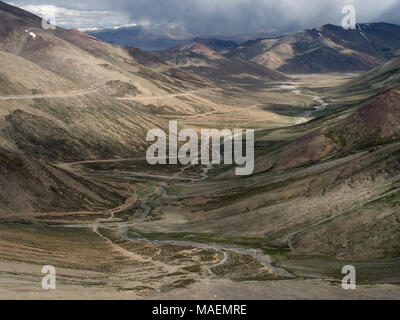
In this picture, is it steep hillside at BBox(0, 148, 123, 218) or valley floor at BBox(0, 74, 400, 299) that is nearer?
valley floor at BBox(0, 74, 400, 299)

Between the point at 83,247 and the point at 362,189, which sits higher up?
the point at 362,189

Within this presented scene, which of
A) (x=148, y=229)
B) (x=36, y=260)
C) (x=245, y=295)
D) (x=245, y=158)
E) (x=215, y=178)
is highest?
(x=245, y=158)

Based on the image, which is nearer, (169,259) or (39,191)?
(169,259)

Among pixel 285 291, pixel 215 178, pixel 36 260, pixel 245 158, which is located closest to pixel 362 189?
pixel 285 291

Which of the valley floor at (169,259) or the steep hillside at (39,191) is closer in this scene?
the valley floor at (169,259)

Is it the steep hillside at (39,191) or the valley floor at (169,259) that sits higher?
the steep hillside at (39,191)

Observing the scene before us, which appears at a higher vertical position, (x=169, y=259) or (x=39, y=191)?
(x=39, y=191)

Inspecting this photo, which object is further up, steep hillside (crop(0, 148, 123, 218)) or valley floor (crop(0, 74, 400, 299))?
steep hillside (crop(0, 148, 123, 218))

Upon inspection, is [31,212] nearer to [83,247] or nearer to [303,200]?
[83,247]

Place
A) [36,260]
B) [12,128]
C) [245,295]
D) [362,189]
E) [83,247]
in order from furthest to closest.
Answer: [12,128] < [362,189] < [83,247] < [36,260] < [245,295]

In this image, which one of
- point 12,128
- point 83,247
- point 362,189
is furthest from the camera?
point 12,128

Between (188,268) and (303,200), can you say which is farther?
(303,200)
